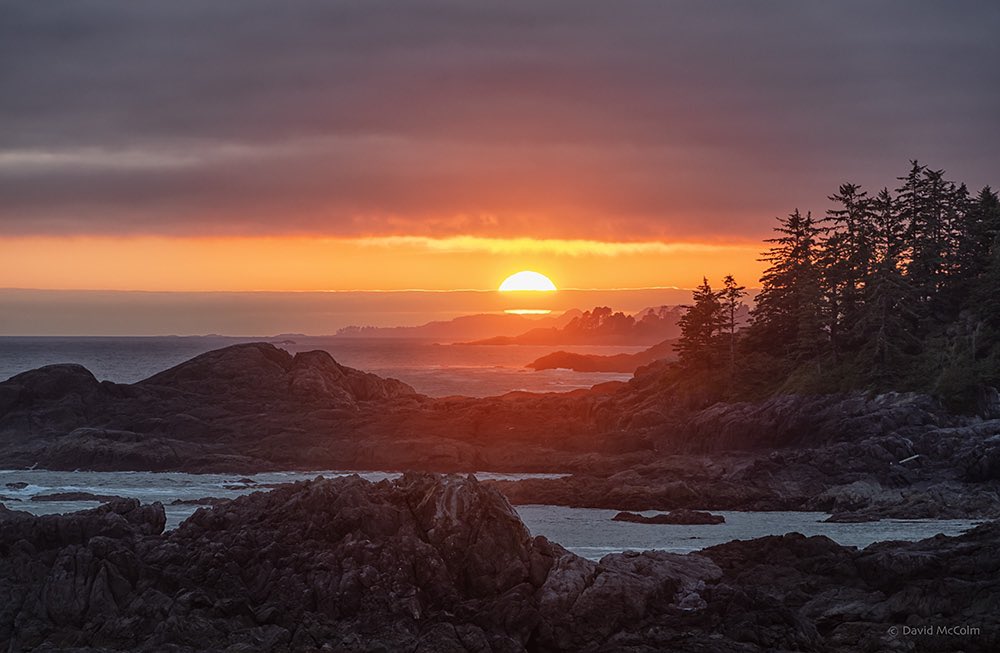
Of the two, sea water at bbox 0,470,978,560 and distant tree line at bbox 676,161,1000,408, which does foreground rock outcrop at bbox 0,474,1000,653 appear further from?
distant tree line at bbox 676,161,1000,408

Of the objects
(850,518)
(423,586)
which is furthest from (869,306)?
(423,586)

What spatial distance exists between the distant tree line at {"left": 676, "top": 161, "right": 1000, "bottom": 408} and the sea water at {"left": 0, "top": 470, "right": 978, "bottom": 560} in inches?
726

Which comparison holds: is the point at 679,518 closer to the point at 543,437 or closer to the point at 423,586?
the point at 423,586

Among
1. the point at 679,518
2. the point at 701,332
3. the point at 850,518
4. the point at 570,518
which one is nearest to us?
the point at 850,518

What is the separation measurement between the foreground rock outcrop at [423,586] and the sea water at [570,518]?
9.54 meters

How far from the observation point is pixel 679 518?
49375 millimetres

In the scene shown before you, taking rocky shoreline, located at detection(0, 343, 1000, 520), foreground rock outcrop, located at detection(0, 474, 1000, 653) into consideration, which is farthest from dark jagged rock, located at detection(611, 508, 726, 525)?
foreground rock outcrop, located at detection(0, 474, 1000, 653)

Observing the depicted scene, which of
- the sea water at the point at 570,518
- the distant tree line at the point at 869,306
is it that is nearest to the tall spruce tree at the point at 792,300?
the distant tree line at the point at 869,306

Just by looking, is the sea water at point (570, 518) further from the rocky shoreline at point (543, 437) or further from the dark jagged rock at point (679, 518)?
the rocky shoreline at point (543, 437)

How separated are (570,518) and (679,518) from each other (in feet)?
15.9

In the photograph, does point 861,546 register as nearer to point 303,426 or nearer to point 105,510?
point 105,510

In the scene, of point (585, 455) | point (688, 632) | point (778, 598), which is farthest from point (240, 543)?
point (585, 455)

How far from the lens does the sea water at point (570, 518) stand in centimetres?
4463

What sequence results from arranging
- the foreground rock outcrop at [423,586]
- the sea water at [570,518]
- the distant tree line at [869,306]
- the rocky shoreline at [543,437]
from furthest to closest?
the distant tree line at [869,306] < the rocky shoreline at [543,437] < the sea water at [570,518] < the foreground rock outcrop at [423,586]
